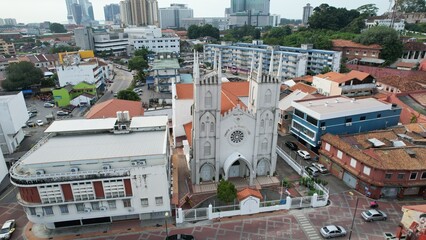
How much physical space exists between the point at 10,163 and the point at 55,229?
912 inches

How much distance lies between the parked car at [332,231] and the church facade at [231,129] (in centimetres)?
1200

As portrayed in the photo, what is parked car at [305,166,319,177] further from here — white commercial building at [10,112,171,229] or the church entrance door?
white commercial building at [10,112,171,229]

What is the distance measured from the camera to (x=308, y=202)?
35.9 metres

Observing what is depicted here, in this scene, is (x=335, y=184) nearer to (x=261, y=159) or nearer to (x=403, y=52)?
(x=261, y=159)

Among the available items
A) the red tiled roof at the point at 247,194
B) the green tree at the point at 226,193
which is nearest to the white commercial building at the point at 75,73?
the green tree at the point at 226,193

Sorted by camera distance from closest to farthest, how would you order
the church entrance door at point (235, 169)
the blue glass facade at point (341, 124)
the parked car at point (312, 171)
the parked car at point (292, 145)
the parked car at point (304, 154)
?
the church entrance door at point (235, 169) < the parked car at point (312, 171) < the blue glass facade at point (341, 124) < the parked car at point (304, 154) < the parked car at point (292, 145)

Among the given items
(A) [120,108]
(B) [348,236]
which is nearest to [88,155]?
(A) [120,108]

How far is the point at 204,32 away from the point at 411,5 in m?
119

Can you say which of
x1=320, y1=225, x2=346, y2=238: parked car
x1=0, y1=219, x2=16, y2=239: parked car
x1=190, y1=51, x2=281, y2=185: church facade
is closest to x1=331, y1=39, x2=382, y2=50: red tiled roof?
x1=190, y1=51, x2=281, y2=185: church facade

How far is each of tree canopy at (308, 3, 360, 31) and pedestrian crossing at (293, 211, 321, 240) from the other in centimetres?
12273

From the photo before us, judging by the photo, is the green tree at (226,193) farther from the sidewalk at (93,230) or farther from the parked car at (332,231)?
the parked car at (332,231)

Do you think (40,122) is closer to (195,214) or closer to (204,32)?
(195,214)

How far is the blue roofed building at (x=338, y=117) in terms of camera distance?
152 ft

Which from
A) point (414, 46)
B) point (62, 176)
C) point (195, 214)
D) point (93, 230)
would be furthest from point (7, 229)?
point (414, 46)
